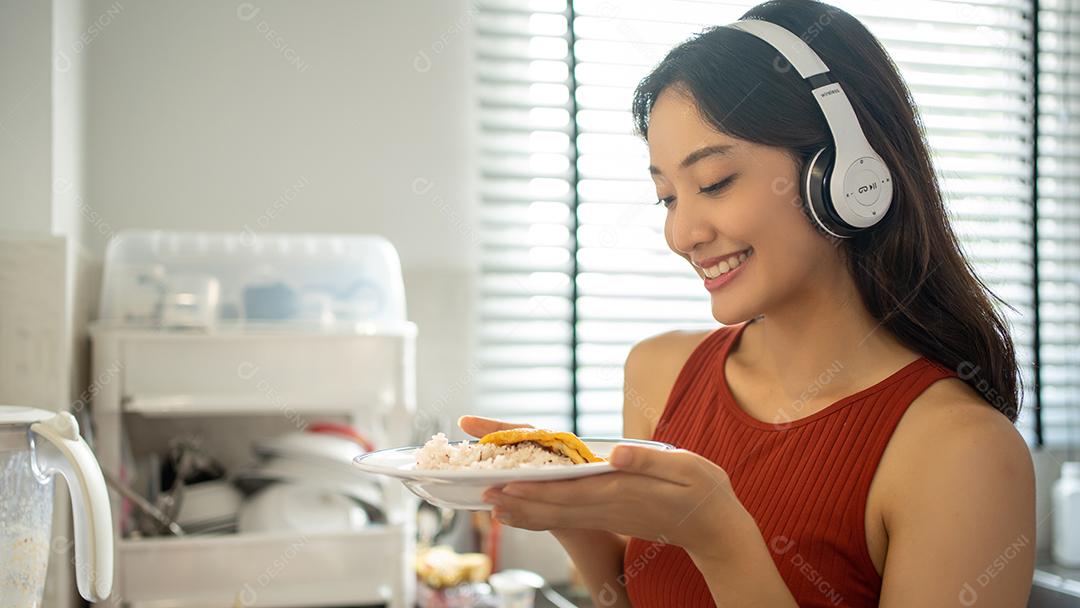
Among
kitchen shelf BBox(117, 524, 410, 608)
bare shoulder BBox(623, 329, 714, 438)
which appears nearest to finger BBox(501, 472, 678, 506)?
bare shoulder BBox(623, 329, 714, 438)

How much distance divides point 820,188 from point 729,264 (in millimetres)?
113

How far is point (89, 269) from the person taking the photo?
1902 millimetres

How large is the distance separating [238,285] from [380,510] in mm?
514

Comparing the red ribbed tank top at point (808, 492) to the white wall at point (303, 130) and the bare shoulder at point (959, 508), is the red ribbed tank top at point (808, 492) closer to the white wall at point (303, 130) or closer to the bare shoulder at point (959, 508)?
the bare shoulder at point (959, 508)

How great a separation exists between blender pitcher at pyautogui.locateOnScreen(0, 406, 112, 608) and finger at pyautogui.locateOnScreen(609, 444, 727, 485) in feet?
1.30

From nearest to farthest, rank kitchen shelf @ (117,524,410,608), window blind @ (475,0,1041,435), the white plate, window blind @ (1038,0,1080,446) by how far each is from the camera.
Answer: the white plate, kitchen shelf @ (117,524,410,608), window blind @ (475,0,1041,435), window blind @ (1038,0,1080,446)

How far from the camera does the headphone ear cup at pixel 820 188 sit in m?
0.91

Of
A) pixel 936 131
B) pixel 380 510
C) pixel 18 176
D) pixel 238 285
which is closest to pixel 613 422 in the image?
pixel 380 510

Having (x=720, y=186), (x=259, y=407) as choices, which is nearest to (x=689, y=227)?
(x=720, y=186)

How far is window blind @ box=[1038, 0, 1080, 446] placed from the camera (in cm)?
267

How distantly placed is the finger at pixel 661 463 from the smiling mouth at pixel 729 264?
0.88 feet

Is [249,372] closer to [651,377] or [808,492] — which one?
[651,377]

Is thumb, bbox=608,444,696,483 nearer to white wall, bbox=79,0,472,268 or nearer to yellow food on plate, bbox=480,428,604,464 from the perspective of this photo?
yellow food on plate, bbox=480,428,604,464

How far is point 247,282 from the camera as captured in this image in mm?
1831
